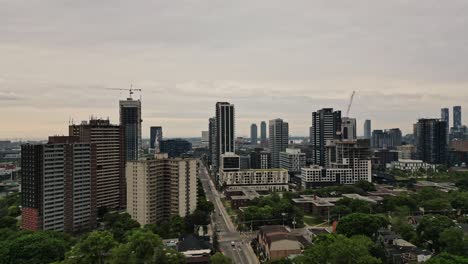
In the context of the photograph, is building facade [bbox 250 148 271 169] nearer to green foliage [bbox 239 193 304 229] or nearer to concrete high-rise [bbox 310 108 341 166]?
concrete high-rise [bbox 310 108 341 166]

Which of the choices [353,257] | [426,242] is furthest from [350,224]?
[353,257]

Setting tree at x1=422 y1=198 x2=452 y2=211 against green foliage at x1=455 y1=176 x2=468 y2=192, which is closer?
→ tree at x1=422 y1=198 x2=452 y2=211

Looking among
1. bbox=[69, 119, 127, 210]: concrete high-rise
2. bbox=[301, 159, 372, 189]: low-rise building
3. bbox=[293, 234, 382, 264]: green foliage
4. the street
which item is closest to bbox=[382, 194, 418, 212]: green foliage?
the street

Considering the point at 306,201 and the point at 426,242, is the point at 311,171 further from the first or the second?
the point at 426,242

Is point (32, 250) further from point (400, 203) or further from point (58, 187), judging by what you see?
point (400, 203)

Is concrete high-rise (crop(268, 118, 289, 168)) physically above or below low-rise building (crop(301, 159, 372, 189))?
above

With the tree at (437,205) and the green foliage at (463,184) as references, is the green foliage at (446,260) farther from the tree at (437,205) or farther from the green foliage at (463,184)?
the green foliage at (463,184)
